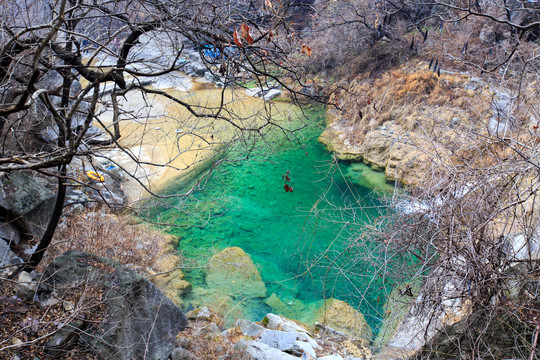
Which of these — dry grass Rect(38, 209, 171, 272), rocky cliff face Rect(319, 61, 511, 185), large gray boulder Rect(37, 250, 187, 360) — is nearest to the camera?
large gray boulder Rect(37, 250, 187, 360)

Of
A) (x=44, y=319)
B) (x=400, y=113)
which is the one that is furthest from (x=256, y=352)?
(x=400, y=113)

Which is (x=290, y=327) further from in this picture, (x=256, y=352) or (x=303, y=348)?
(x=256, y=352)

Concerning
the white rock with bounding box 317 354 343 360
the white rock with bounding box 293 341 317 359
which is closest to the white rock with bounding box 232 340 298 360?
the white rock with bounding box 293 341 317 359

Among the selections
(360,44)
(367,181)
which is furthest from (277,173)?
(360,44)

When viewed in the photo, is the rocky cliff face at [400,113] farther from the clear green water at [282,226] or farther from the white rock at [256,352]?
the white rock at [256,352]

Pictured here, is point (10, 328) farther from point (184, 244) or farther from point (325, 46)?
point (325, 46)

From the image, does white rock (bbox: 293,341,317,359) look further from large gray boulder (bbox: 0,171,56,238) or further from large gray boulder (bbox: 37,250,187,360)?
large gray boulder (bbox: 0,171,56,238)
